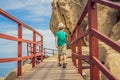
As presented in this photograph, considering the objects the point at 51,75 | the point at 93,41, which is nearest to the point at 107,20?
the point at 51,75

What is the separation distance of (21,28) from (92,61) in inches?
146

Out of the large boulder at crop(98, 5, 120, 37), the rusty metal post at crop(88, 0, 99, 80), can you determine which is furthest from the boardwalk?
the large boulder at crop(98, 5, 120, 37)

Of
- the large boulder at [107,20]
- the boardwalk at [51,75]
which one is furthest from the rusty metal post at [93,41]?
the large boulder at [107,20]

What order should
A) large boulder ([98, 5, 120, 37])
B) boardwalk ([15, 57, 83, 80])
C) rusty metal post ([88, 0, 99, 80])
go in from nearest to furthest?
rusty metal post ([88, 0, 99, 80])
boardwalk ([15, 57, 83, 80])
large boulder ([98, 5, 120, 37])

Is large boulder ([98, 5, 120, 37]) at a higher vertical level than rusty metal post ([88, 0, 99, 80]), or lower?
higher

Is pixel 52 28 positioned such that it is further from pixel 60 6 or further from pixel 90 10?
pixel 90 10

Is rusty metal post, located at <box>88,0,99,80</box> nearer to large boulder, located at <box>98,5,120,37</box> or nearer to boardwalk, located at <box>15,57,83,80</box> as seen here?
boardwalk, located at <box>15,57,83,80</box>

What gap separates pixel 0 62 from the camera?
6.07 meters

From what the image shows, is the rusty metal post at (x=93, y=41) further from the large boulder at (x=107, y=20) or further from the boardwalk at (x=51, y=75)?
the large boulder at (x=107, y=20)

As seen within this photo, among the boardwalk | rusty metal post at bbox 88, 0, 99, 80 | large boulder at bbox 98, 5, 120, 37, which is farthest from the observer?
large boulder at bbox 98, 5, 120, 37

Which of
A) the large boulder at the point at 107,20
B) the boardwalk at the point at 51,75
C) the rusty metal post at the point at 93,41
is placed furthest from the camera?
the large boulder at the point at 107,20

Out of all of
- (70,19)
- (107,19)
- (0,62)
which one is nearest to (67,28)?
(70,19)

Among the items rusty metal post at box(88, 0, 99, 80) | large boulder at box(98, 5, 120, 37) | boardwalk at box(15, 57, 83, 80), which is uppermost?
large boulder at box(98, 5, 120, 37)

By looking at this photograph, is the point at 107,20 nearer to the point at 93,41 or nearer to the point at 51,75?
the point at 51,75
